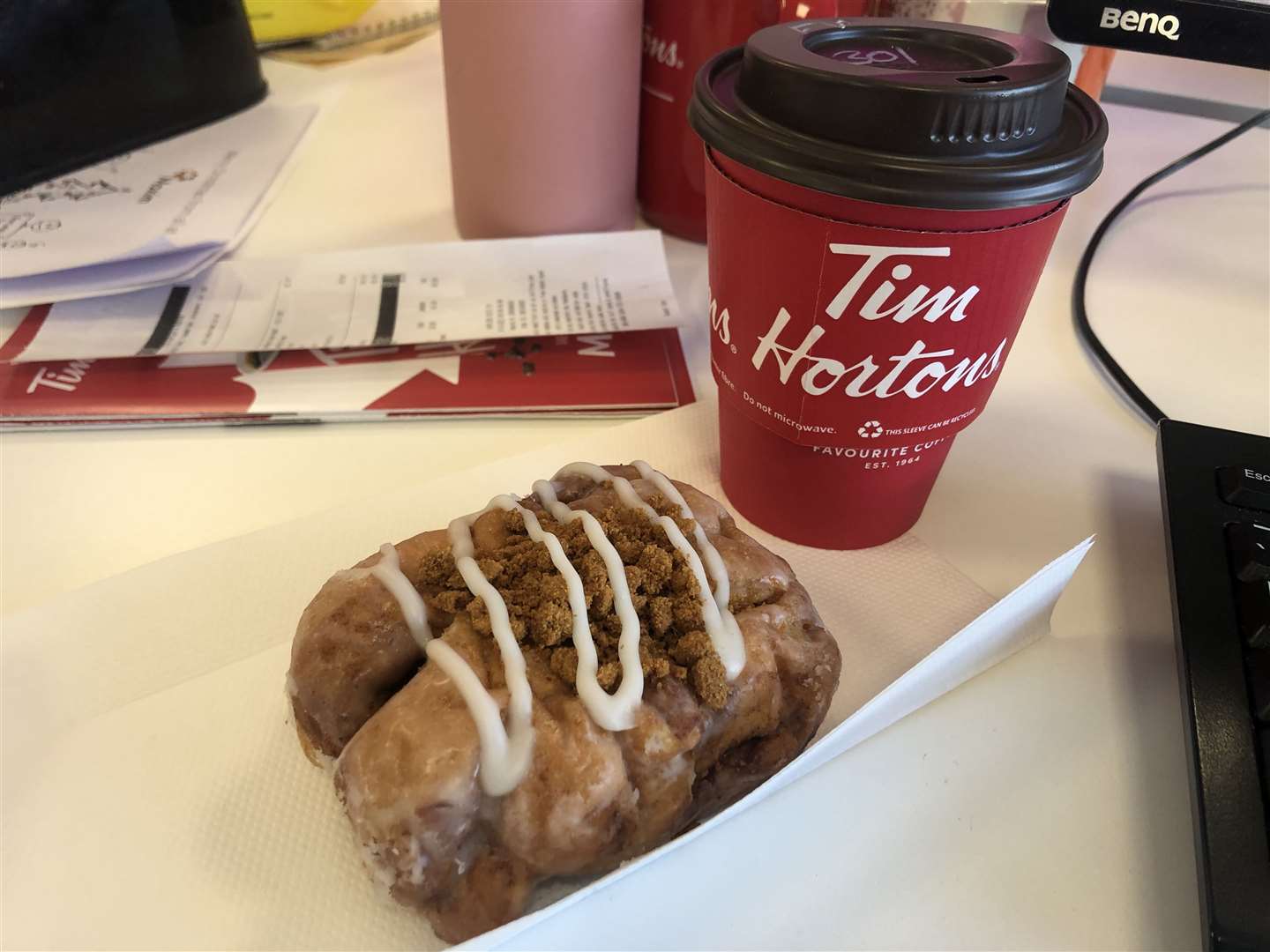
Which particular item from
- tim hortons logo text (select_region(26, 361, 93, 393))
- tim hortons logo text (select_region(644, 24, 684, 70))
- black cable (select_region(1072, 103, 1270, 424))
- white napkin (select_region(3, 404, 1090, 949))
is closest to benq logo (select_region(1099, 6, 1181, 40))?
black cable (select_region(1072, 103, 1270, 424))

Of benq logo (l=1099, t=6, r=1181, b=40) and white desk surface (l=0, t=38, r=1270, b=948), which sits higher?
benq logo (l=1099, t=6, r=1181, b=40)

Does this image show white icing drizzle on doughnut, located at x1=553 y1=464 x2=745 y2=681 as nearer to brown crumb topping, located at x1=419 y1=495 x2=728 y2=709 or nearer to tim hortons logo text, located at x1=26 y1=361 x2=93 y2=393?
brown crumb topping, located at x1=419 y1=495 x2=728 y2=709

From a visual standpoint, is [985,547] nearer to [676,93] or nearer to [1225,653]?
[1225,653]

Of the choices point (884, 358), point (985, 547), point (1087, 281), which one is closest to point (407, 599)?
point (884, 358)

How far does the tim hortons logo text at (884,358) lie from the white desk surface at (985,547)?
17 cm

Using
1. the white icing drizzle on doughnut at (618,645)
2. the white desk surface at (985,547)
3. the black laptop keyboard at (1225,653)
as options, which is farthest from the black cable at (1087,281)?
the white icing drizzle on doughnut at (618,645)

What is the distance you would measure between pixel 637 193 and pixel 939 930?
2.63 feet

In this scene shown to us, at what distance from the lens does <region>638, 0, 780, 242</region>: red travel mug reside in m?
0.77

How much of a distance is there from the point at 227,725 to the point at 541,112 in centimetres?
59

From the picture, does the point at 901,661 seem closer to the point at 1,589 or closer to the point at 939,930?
the point at 939,930

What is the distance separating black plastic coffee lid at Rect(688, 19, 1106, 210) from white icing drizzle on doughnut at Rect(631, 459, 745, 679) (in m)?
0.18

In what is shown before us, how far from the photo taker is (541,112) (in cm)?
79

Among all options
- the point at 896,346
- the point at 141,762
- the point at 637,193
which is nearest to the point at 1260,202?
the point at 637,193

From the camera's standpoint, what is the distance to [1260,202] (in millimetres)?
1029
